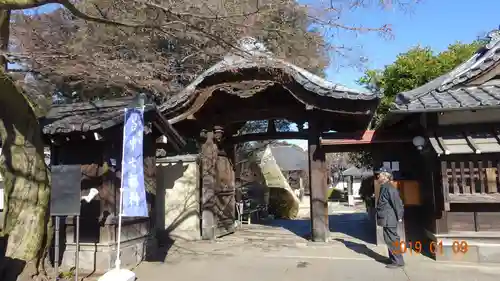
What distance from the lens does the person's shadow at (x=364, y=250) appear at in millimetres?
8861

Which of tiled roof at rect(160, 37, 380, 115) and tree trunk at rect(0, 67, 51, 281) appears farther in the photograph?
tiled roof at rect(160, 37, 380, 115)

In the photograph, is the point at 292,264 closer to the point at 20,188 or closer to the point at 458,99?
the point at 458,99

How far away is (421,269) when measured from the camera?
26.2ft

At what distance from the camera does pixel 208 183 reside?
1178cm

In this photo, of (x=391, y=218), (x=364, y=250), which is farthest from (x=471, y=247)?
(x=364, y=250)

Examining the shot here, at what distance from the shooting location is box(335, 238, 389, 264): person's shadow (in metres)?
8.86

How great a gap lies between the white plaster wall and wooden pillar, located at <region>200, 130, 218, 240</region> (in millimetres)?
307

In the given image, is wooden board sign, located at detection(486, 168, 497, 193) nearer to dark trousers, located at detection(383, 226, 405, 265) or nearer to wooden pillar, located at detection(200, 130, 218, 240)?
dark trousers, located at detection(383, 226, 405, 265)

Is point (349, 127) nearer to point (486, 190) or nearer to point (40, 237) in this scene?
point (486, 190)

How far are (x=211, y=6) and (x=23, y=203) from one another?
14.7ft

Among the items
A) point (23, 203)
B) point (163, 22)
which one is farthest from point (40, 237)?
point (163, 22)

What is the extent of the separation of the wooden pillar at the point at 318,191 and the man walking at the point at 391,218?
7.67 feet

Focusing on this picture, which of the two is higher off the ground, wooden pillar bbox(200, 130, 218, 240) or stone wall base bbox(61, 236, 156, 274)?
wooden pillar bbox(200, 130, 218, 240)
